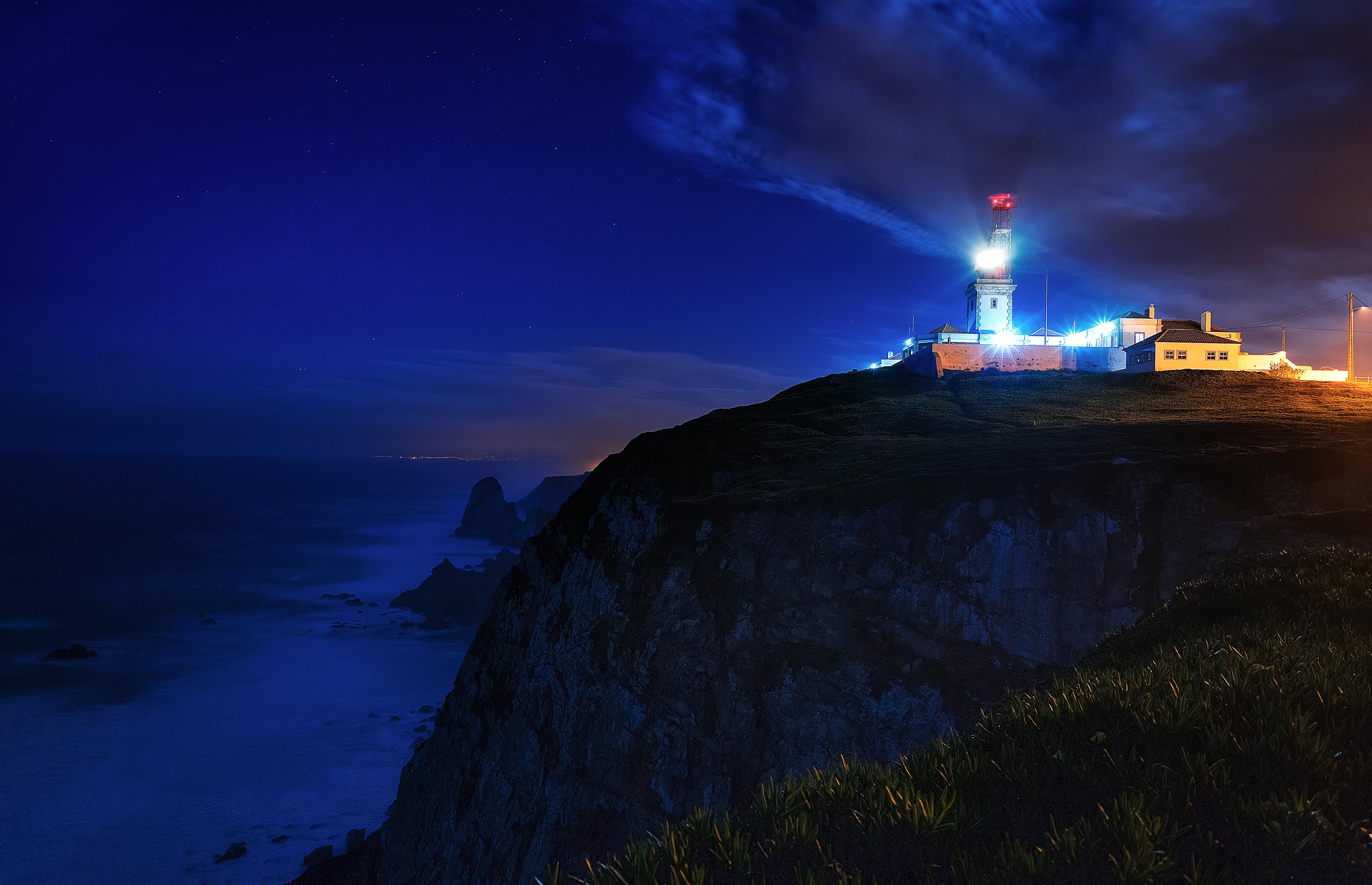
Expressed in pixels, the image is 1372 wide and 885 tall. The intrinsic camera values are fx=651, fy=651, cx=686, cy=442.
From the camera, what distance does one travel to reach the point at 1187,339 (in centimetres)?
5928

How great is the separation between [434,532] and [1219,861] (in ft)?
599

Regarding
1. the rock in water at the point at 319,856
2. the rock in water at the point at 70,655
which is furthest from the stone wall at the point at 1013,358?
the rock in water at the point at 70,655

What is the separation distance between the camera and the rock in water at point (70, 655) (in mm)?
67125

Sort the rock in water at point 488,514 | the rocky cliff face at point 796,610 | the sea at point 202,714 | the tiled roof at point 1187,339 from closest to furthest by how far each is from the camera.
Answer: the rocky cliff face at point 796,610 → the sea at point 202,714 → the tiled roof at point 1187,339 → the rock in water at point 488,514

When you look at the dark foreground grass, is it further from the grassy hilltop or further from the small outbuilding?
the small outbuilding

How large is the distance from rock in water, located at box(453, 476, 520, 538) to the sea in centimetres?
3929

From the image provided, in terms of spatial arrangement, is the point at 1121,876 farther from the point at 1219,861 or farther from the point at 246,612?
the point at 246,612

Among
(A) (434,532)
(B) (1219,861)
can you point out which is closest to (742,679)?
(B) (1219,861)

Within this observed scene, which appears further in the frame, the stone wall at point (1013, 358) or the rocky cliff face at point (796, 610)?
the stone wall at point (1013, 358)

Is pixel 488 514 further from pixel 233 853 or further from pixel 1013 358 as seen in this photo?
pixel 233 853

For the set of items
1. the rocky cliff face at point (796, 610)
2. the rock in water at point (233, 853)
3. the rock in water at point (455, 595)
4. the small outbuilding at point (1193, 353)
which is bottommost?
the rock in water at point (233, 853)

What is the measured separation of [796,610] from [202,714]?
178ft

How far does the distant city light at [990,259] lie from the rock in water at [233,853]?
86.0 m

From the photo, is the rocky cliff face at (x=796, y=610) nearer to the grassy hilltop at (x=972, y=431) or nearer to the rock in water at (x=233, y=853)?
the grassy hilltop at (x=972, y=431)
